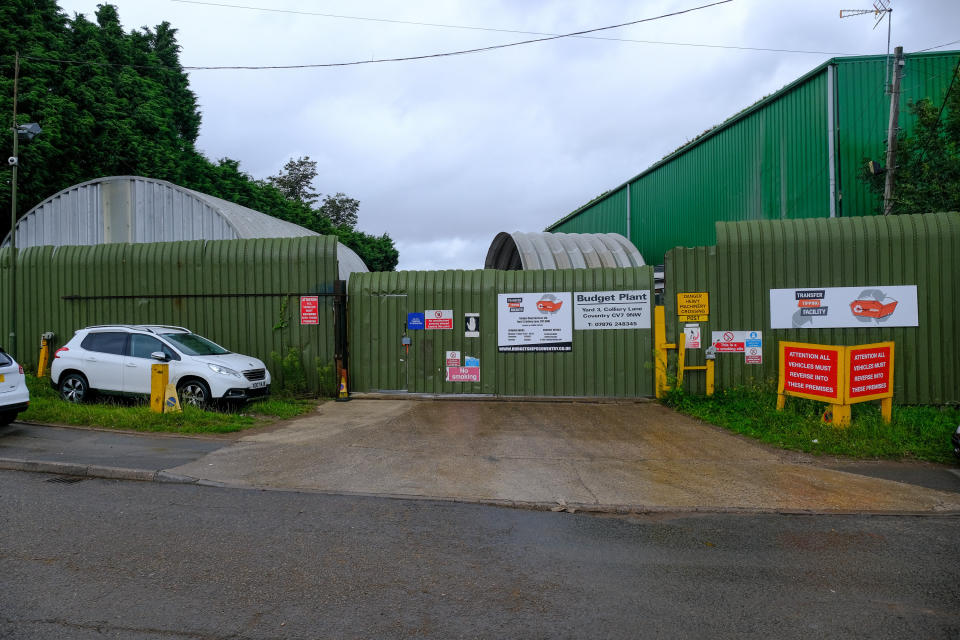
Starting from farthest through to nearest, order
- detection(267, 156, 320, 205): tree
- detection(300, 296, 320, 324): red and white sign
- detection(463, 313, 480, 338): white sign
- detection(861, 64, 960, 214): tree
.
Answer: detection(267, 156, 320, 205): tree
detection(300, 296, 320, 324): red and white sign
detection(463, 313, 480, 338): white sign
detection(861, 64, 960, 214): tree

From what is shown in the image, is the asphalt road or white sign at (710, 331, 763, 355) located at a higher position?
white sign at (710, 331, 763, 355)

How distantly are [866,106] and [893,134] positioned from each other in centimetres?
289

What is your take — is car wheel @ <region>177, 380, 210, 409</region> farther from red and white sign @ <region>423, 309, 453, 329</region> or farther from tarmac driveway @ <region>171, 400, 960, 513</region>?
red and white sign @ <region>423, 309, 453, 329</region>

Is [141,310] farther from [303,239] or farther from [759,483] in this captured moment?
[759,483]

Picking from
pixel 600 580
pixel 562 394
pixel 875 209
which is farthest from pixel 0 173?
pixel 875 209

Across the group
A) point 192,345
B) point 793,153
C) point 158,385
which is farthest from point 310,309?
point 793,153

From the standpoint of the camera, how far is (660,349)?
11.8 metres

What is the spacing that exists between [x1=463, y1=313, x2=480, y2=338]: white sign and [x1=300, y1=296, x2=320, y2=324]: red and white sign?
3.12 meters

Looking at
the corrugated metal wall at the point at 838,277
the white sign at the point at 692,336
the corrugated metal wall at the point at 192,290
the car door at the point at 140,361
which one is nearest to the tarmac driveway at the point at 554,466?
the white sign at the point at 692,336

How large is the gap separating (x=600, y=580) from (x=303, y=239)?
34.8ft

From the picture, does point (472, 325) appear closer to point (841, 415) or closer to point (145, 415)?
point (145, 415)

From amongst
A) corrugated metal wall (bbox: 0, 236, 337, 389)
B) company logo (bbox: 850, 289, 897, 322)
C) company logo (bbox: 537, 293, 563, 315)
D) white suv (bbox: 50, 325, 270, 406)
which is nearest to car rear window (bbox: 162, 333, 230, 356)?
white suv (bbox: 50, 325, 270, 406)

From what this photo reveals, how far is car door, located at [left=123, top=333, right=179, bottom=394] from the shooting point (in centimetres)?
1074

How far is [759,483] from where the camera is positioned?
664 centimetres
